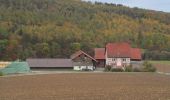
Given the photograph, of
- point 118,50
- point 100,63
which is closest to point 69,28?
point 100,63

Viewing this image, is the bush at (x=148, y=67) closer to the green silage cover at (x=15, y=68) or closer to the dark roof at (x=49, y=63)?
the green silage cover at (x=15, y=68)

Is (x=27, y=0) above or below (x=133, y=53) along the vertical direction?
above

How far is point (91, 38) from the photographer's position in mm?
135625

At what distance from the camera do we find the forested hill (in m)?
117

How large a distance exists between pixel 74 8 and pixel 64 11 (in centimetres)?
828

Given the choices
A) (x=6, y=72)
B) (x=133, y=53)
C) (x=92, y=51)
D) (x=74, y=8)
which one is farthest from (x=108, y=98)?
(x=74, y=8)

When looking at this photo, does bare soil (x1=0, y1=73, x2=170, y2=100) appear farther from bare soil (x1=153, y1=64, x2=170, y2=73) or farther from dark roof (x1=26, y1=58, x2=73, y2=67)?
dark roof (x1=26, y1=58, x2=73, y2=67)

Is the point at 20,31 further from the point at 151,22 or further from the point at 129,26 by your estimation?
the point at 151,22

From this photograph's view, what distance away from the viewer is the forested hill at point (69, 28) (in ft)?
385

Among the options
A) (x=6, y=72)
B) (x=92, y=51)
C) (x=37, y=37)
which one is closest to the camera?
(x=6, y=72)

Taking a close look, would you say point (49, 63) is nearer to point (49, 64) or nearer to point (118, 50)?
point (49, 64)

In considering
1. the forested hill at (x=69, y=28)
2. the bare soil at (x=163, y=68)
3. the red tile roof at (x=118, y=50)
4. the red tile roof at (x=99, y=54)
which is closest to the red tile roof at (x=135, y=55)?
the red tile roof at (x=118, y=50)

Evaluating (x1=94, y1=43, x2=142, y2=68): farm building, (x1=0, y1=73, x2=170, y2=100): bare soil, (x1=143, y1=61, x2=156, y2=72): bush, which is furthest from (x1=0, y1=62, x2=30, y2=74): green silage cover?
(x1=0, y1=73, x2=170, y2=100): bare soil

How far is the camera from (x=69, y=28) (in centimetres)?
14150
